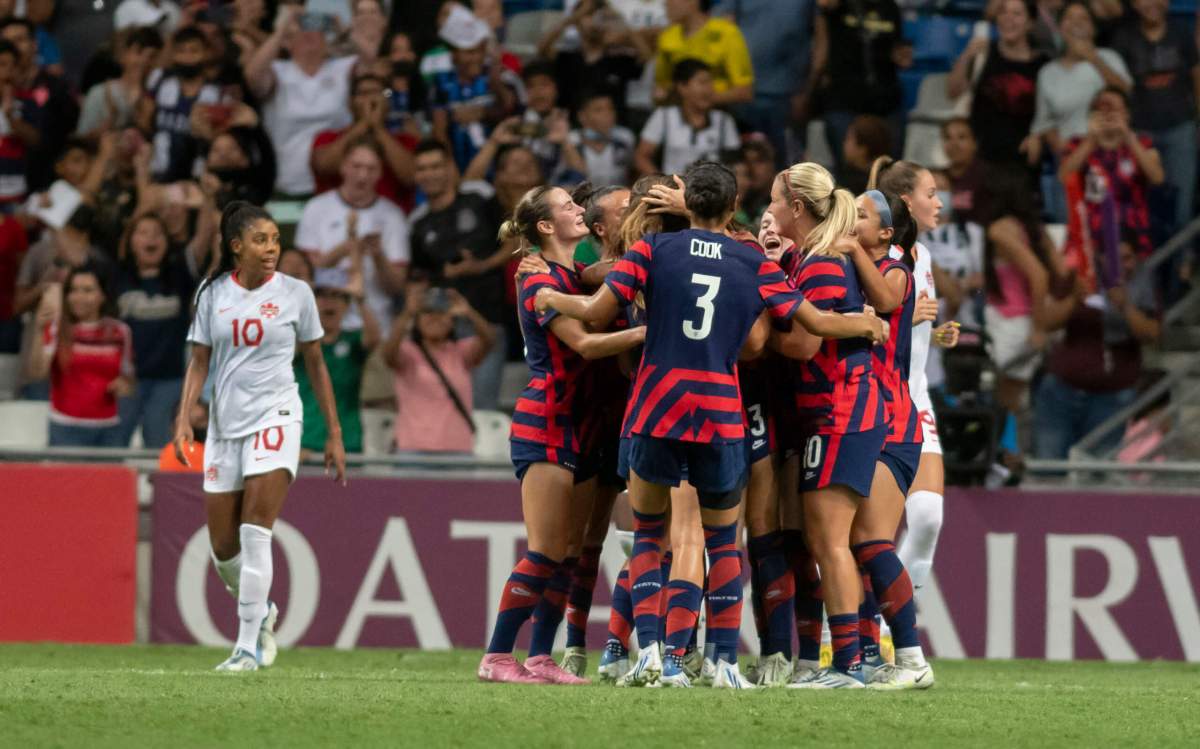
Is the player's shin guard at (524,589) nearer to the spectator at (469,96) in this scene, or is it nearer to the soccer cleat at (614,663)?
the soccer cleat at (614,663)

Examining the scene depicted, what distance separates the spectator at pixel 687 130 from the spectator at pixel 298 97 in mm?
2185

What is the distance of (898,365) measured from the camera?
8.18 metres

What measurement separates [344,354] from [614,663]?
512 centimetres

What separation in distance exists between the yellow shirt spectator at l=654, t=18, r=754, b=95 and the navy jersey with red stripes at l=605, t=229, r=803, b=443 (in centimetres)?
727

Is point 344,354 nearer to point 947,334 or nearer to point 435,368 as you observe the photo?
point 435,368

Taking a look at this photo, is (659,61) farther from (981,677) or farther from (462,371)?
(981,677)

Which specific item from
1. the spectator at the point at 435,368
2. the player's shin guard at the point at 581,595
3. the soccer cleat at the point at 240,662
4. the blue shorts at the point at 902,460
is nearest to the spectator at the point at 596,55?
the spectator at the point at 435,368

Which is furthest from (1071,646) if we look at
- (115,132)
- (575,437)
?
(115,132)

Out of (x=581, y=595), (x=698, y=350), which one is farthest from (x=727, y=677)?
(x=698, y=350)

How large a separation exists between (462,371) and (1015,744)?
7.01 metres

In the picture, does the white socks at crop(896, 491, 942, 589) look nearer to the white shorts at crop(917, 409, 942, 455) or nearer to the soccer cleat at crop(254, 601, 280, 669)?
the white shorts at crop(917, 409, 942, 455)

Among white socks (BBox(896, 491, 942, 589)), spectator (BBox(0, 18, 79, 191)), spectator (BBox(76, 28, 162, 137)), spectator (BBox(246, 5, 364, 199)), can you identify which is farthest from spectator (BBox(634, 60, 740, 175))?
white socks (BBox(896, 491, 942, 589))

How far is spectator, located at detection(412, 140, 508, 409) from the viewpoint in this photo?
1330cm

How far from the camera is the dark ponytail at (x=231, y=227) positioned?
914 cm
